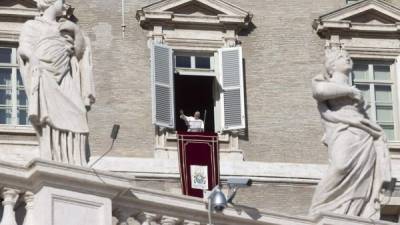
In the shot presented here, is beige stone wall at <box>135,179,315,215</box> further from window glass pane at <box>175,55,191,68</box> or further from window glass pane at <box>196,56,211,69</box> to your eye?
window glass pane at <box>175,55,191,68</box>

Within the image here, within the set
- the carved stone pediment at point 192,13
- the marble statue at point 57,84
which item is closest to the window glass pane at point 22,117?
the carved stone pediment at point 192,13

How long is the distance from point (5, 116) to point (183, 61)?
304 centimetres

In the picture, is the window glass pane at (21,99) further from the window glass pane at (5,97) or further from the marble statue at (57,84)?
the marble statue at (57,84)

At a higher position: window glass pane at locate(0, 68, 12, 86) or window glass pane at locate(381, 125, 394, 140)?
window glass pane at locate(0, 68, 12, 86)

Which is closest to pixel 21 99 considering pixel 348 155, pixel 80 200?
pixel 348 155

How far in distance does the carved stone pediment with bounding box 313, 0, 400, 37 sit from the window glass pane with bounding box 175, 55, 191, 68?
2069mm

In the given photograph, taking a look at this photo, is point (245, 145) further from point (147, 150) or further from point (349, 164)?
point (349, 164)

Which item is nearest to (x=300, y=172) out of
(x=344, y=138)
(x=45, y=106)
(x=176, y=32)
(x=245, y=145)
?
(x=245, y=145)

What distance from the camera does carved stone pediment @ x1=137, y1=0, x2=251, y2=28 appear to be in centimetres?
3059

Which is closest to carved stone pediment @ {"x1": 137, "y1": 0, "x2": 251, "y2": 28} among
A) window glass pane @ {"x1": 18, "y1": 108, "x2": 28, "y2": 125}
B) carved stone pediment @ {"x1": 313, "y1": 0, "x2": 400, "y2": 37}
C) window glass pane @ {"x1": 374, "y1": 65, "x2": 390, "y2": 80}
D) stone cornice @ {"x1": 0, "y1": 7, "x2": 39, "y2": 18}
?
carved stone pediment @ {"x1": 313, "y1": 0, "x2": 400, "y2": 37}

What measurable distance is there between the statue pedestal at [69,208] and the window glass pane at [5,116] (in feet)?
34.6

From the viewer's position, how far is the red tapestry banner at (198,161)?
29391 millimetres

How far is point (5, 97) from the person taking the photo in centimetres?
2964

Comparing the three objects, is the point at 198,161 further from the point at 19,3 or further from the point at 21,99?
the point at 19,3
